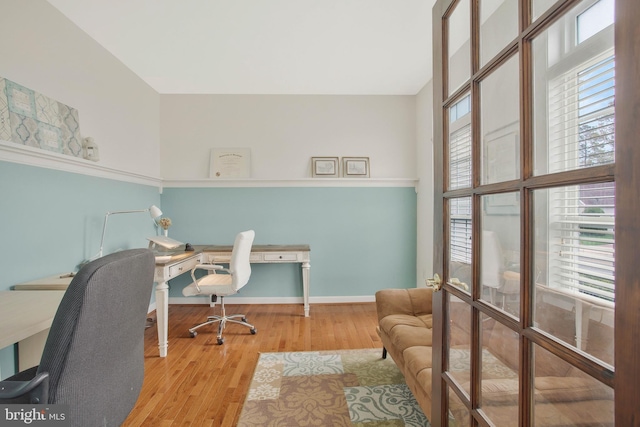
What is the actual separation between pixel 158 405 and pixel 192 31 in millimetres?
2796

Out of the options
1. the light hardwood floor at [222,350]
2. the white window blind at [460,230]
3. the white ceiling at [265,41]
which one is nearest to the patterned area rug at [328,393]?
the light hardwood floor at [222,350]

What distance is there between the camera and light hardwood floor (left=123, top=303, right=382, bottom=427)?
1.79 meters

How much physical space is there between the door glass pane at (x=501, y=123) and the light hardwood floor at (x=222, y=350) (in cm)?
186

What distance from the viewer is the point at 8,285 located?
5.86ft

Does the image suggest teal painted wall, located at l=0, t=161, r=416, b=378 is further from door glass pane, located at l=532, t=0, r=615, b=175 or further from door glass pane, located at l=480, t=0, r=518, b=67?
door glass pane, located at l=532, t=0, r=615, b=175

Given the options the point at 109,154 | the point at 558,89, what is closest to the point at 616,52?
the point at 558,89

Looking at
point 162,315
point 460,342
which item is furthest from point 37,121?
point 460,342

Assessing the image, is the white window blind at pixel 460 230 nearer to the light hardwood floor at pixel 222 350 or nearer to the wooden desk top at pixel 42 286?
the light hardwood floor at pixel 222 350

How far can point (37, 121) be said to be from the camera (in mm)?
2014

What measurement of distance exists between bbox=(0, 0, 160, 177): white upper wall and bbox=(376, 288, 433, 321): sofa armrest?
2.71 metres

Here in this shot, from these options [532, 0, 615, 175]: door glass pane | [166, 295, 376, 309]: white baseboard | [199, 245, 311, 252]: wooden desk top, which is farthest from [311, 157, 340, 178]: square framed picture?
[532, 0, 615, 175]: door glass pane

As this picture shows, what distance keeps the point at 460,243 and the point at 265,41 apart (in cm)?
246

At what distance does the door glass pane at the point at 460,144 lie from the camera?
97cm

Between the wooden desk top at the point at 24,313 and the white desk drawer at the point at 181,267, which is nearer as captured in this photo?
the wooden desk top at the point at 24,313
